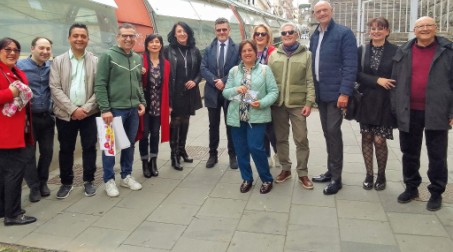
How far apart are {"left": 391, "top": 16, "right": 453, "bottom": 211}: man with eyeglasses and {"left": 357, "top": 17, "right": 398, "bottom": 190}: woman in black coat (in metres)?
0.14

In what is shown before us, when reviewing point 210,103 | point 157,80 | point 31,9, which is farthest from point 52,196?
point 31,9

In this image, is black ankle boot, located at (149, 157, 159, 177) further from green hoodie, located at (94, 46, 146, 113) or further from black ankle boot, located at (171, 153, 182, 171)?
green hoodie, located at (94, 46, 146, 113)

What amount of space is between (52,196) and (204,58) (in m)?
2.38

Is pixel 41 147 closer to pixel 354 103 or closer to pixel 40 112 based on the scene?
pixel 40 112

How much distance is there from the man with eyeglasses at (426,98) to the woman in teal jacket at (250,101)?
1211mm

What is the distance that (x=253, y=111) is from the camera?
4.20 meters

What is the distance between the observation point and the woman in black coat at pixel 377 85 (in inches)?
157

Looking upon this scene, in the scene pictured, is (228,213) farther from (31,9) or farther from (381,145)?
(31,9)

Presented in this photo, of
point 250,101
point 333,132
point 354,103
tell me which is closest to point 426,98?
point 354,103

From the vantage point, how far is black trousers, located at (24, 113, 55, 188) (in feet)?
13.9

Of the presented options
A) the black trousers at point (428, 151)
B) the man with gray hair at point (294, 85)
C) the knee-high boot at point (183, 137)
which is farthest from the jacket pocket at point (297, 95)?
the knee-high boot at point (183, 137)

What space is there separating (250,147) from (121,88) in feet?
4.87

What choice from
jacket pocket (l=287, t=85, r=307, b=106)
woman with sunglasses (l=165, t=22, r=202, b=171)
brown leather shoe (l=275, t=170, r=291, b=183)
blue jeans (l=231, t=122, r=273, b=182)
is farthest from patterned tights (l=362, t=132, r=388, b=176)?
woman with sunglasses (l=165, t=22, r=202, b=171)

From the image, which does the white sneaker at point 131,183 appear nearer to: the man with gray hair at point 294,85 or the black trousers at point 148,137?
the black trousers at point 148,137
